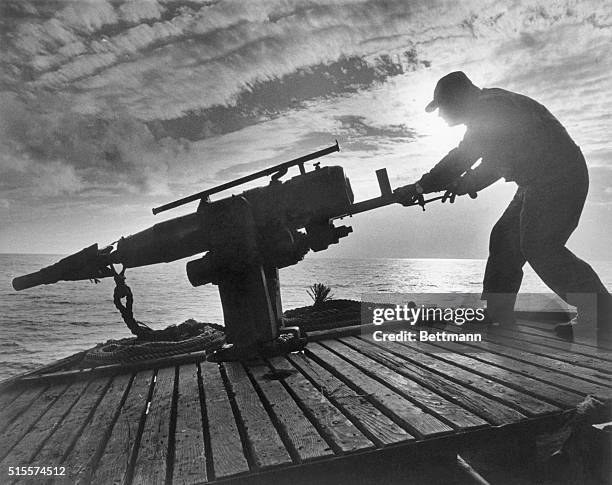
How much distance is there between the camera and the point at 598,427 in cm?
269

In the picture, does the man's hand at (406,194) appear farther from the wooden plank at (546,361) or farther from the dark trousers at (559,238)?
the wooden plank at (546,361)

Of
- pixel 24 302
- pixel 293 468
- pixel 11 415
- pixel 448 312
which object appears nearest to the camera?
pixel 293 468

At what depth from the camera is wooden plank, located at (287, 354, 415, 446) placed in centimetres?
249

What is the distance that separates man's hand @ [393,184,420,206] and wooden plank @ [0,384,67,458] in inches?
143

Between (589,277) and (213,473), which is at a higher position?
(589,277)

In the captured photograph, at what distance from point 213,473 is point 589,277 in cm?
372

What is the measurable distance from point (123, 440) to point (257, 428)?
81 centimetres

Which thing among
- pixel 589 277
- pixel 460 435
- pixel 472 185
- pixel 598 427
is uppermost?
pixel 472 185

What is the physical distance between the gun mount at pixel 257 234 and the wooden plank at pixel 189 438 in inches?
36.0

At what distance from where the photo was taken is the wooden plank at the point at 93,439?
240 centimetres

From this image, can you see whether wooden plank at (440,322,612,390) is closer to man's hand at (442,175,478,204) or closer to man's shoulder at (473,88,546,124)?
man's hand at (442,175,478,204)

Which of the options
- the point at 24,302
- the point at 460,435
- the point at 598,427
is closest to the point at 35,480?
the point at 460,435

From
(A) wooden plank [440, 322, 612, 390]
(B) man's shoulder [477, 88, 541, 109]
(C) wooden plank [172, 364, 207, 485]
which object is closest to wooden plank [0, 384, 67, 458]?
(C) wooden plank [172, 364, 207, 485]

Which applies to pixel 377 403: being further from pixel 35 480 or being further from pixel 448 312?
pixel 448 312
